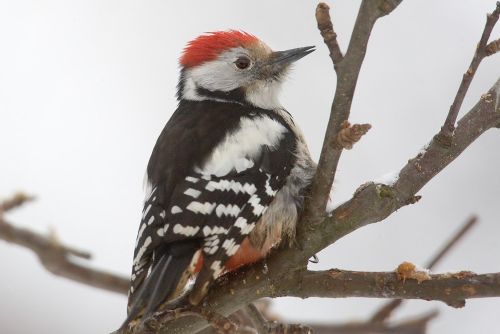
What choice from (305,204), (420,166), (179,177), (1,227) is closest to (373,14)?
(420,166)

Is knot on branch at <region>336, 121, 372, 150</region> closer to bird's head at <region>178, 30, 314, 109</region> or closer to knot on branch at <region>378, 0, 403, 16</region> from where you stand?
knot on branch at <region>378, 0, 403, 16</region>

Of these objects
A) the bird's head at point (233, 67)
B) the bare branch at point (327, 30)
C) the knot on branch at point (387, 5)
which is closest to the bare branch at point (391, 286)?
the bare branch at point (327, 30)

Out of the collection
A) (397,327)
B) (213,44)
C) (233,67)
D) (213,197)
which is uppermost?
(213,44)

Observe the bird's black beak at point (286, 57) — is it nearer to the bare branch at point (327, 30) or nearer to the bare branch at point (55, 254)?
the bare branch at point (55, 254)

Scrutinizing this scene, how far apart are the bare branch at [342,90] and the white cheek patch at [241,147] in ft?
1.47

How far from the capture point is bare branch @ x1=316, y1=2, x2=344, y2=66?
8.21ft

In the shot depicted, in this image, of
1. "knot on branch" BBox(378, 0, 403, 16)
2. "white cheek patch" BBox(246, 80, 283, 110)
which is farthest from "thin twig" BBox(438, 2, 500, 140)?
"white cheek patch" BBox(246, 80, 283, 110)

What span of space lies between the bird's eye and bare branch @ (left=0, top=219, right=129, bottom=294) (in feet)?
4.44

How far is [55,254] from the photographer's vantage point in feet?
10.6

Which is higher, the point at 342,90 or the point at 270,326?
the point at 342,90

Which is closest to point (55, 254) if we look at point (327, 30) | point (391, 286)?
point (391, 286)

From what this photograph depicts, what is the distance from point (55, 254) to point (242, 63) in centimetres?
155

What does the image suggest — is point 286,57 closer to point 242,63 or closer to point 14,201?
point 242,63

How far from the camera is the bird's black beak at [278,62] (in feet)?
13.9
